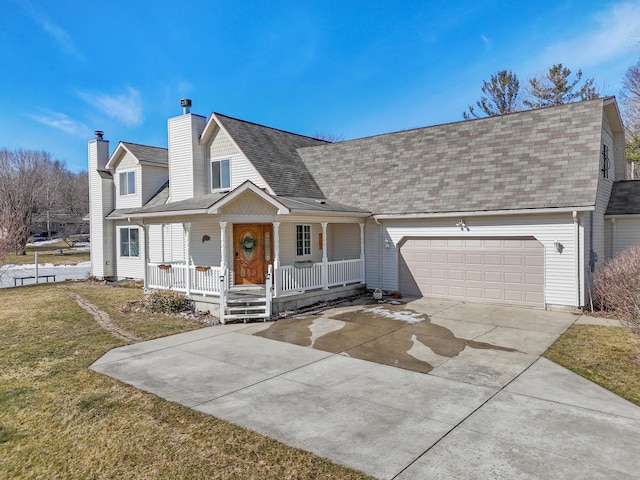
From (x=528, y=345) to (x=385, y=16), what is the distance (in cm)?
1588

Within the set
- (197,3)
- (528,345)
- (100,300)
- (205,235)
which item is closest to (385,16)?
(197,3)

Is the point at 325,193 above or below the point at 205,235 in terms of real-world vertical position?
above

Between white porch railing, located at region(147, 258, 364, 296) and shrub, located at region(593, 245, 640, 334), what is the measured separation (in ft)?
24.3

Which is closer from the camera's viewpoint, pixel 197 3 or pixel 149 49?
pixel 197 3

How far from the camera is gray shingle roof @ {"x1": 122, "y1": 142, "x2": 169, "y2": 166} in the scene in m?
19.9

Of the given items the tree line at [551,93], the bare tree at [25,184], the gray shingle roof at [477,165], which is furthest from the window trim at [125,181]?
the tree line at [551,93]

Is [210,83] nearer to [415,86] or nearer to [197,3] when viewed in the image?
[197,3]

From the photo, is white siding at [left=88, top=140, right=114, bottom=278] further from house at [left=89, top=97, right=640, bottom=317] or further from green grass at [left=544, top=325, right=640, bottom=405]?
green grass at [left=544, top=325, right=640, bottom=405]

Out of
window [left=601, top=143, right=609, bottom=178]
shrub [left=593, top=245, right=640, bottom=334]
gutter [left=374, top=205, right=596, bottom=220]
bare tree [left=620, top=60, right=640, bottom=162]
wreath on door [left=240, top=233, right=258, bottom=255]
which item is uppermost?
bare tree [left=620, top=60, right=640, bottom=162]

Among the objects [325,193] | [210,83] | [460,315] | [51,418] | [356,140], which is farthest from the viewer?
[210,83]

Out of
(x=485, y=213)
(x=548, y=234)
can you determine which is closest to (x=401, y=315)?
(x=485, y=213)

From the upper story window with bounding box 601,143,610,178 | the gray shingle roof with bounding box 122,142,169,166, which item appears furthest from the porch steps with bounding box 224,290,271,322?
the upper story window with bounding box 601,143,610,178

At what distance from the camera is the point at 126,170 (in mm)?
20531

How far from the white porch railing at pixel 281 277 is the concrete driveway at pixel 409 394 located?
7.52ft
